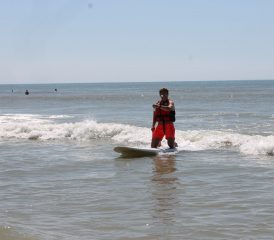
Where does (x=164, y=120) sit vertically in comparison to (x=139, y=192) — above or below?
above

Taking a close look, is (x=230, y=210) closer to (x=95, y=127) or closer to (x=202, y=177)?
(x=202, y=177)

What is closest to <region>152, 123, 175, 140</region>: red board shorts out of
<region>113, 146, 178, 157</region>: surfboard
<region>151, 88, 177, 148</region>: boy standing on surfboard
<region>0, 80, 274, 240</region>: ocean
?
<region>151, 88, 177, 148</region>: boy standing on surfboard

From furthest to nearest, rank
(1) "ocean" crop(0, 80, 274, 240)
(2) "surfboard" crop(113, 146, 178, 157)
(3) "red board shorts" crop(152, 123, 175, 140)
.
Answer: (3) "red board shorts" crop(152, 123, 175, 140) → (2) "surfboard" crop(113, 146, 178, 157) → (1) "ocean" crop(0, 80, 274, 240)

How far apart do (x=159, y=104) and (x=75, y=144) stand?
14.1ft

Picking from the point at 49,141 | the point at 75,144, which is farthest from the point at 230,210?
the point at 49,141

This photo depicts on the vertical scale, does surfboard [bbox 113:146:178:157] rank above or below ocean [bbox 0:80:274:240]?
above

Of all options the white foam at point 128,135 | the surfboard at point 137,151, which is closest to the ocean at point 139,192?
the white foam at point 128,135

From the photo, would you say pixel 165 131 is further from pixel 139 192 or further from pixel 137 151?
pixel 139 192

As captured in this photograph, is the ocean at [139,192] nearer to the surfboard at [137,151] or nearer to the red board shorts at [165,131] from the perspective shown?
the surfboard at [137,151]

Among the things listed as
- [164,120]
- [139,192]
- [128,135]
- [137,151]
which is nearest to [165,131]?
[164,120]

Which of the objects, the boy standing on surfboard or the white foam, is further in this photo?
the white foam

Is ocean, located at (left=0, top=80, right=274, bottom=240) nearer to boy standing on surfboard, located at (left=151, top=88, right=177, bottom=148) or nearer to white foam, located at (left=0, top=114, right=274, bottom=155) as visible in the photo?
white foam, located at (left=0, top=114, right=274, bottom=155)

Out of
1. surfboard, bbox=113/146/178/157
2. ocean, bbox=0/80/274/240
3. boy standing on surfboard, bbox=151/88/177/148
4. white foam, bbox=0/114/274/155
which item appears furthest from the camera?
white foam, bbox=0/114/274/155

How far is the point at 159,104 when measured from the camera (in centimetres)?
1385
